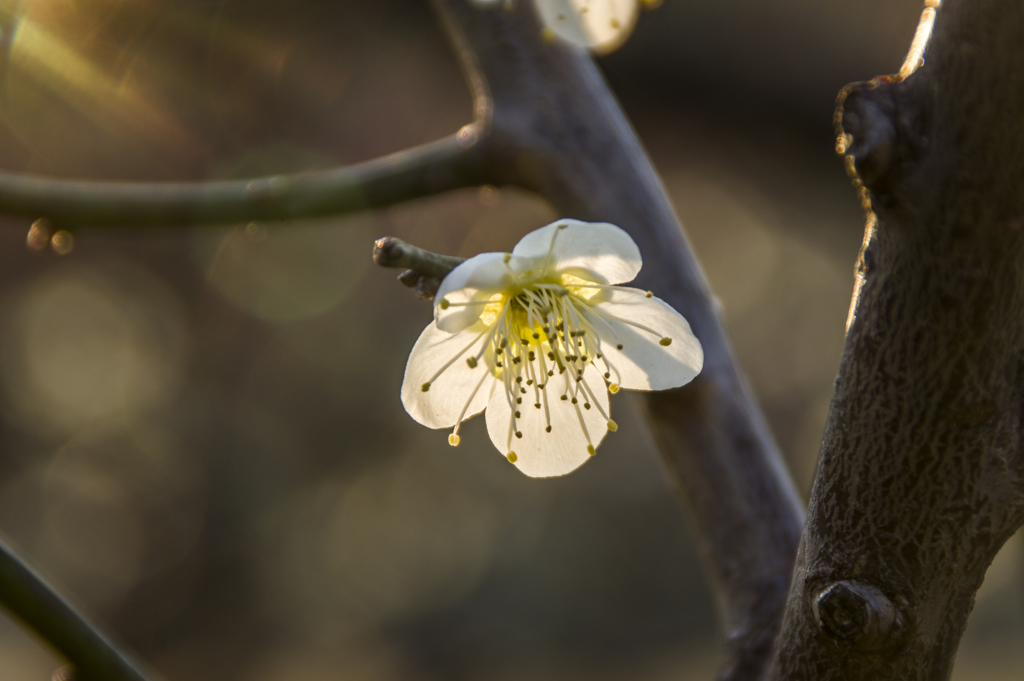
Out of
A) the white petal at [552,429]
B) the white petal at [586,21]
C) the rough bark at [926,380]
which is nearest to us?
the rough bark at [926,380]

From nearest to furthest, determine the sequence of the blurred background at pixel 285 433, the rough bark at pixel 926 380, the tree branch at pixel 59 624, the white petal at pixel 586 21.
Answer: the rough bark at pixel 926 380, the tree branch at pixel 59 624, the white petal at pixel 586 21, the blurred background at pixel 285 433

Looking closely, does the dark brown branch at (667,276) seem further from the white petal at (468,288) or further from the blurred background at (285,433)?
the blurred background at (285,433)

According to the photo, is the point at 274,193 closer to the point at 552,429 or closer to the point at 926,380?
the point at 552,429

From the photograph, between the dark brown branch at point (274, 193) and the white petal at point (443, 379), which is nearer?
the white petal at point (443, 379)

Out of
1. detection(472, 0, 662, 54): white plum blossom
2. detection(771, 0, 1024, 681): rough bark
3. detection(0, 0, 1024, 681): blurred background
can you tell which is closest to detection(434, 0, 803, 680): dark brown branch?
detection(472, 0, 662, 54): white plum blossom

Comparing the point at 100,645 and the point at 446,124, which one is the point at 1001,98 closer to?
the point at 100,645

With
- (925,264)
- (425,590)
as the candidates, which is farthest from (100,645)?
(425,590)

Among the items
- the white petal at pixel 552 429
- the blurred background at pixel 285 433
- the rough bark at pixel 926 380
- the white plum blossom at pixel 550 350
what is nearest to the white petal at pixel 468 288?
the white plum blossom at pixel 550 350
